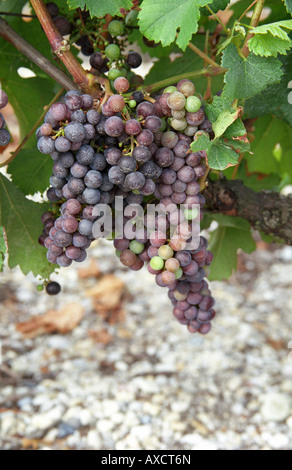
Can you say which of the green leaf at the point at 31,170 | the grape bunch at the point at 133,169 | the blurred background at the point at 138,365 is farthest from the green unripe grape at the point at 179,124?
the blurred background at the point at 138,365

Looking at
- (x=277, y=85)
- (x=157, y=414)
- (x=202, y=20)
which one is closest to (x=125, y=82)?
(x=277, y=85)

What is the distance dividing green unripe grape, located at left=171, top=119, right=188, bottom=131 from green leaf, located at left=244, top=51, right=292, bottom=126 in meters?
0.34

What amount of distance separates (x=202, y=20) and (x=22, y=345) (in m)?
1.34

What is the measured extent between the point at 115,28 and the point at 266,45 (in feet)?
0.92

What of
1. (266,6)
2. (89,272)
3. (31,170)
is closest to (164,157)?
(31,170)

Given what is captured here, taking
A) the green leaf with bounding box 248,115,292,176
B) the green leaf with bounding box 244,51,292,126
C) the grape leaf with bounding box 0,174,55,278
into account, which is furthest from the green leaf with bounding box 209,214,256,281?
the grape leaf with bounding box 0,174,55,278

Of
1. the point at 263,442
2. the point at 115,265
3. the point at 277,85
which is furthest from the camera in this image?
the point at 115,265

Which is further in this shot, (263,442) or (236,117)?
(263,442)

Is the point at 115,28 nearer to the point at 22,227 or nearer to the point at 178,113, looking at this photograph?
the point at 178,113

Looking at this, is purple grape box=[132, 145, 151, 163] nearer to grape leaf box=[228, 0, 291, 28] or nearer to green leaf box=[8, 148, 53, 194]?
green leaf box=[8, 148, 53, 194]

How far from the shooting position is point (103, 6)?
2.37 feet

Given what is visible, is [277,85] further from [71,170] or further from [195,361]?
[195,361]

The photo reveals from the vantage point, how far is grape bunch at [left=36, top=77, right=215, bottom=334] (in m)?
0.69

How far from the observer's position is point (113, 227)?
821 millimetres
